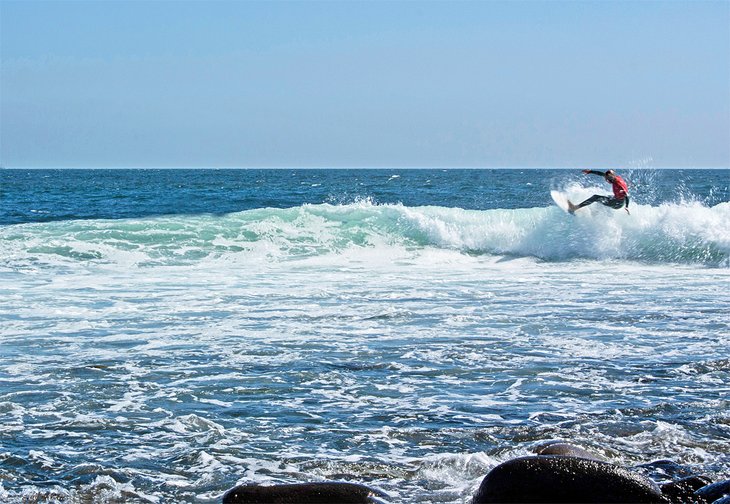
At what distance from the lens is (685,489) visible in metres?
4.79

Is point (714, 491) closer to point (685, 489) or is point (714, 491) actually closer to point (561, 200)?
point (685, 489)

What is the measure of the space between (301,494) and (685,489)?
6.89ft

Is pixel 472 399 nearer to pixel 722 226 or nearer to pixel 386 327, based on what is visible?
pixel 386 327

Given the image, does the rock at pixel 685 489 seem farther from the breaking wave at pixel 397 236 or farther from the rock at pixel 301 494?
the breaking wave at pixel 397 236

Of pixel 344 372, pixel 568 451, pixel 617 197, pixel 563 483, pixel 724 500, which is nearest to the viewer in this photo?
pixel 724 500

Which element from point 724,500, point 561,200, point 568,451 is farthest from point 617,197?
point 724,500

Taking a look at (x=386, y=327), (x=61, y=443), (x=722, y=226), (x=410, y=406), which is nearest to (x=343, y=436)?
(x=410, y=406)

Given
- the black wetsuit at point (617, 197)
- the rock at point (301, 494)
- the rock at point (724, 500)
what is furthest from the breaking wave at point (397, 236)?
the rock at point (724, 500)

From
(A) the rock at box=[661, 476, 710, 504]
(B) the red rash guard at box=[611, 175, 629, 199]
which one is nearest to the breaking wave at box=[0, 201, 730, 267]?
(B) the red rash guard at box=[611, 175, 629, 199]

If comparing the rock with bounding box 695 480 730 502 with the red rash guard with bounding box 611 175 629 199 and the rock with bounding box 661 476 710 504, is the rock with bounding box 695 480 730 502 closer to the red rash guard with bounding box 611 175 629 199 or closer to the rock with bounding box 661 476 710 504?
the rock with bounding box 661 476 710 504

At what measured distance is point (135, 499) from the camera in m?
4.90

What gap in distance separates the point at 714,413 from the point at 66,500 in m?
4.52

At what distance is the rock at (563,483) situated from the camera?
178 inches

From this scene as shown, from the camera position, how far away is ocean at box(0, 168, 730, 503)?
5434 millimetres
